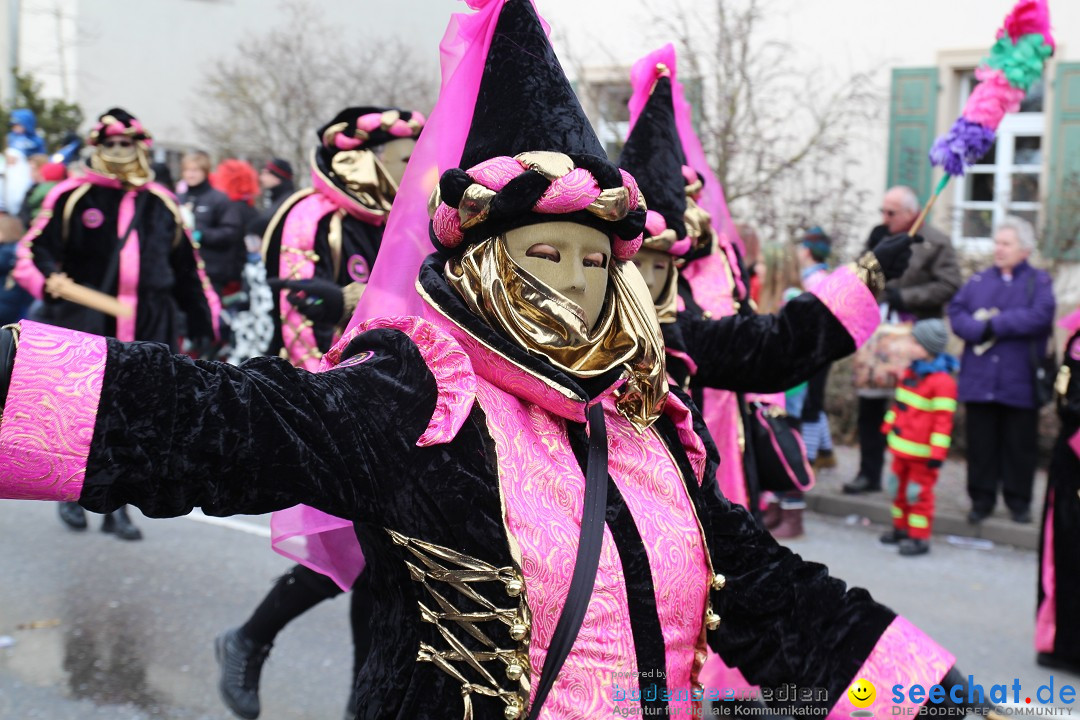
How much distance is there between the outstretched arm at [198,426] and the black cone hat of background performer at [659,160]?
197 cm

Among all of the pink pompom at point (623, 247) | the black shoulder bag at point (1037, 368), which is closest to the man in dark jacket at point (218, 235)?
the black shoulder bag at point (1037, 368)

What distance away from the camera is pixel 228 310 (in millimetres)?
11023

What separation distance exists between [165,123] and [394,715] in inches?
805

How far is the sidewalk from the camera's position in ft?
23.9

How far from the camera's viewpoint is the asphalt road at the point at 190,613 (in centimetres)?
442

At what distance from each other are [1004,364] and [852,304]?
14.5 ft

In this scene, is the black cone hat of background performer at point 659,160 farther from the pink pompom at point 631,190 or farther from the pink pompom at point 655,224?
the pink pompom at point 631,190

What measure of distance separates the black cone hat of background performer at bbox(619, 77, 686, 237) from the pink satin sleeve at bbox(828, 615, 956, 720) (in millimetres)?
1822

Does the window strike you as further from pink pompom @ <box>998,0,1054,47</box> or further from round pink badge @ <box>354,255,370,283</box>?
pink pompom @ <box>998,0,1054,47</box>

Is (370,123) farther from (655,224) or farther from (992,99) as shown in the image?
(992,99)

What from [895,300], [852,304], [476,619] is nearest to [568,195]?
[476,619]

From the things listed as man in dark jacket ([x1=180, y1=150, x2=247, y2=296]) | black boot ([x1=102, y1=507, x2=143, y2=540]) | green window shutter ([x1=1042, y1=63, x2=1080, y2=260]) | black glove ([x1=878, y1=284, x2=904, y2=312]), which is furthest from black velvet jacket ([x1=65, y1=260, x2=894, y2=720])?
man in dark jacket ([x1=180, y1=150, x2=247, y2=296])

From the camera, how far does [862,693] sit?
2.23m

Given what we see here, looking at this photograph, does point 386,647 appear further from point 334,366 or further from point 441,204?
point 441,204
